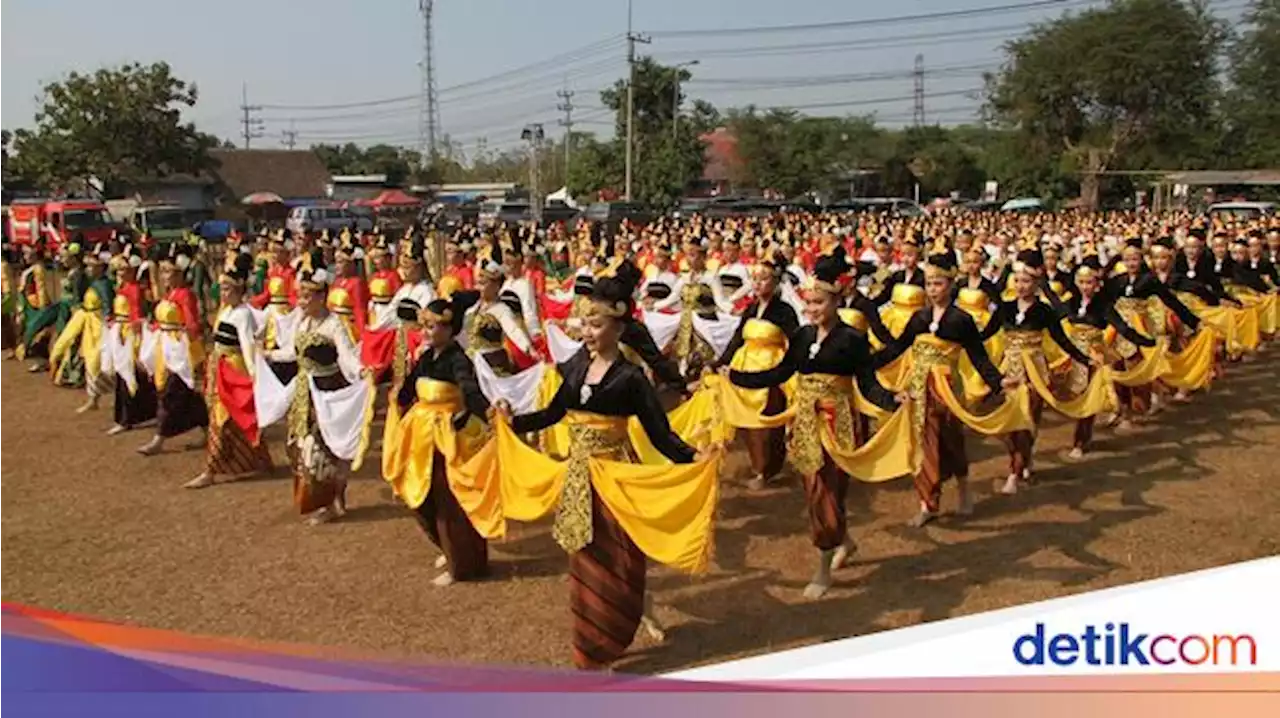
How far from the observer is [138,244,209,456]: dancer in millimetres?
9078

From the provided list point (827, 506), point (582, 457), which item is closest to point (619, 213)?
point (827, 506)

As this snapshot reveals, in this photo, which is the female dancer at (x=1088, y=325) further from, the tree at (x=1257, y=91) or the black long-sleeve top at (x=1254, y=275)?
the tree at (x=1257, y=91)

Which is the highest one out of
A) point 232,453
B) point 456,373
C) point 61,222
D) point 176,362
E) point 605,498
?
point 61,222

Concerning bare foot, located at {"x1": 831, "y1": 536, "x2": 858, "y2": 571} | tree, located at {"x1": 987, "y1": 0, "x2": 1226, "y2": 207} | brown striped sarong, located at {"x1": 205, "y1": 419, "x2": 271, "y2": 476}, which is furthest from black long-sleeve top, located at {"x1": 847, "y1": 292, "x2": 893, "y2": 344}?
tree, located at {"x1": 987, "y1": 0, "x2": 1226, "y2": 207}

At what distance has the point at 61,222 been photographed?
2795 centimetres

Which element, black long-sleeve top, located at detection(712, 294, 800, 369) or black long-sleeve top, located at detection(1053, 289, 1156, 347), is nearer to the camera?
black long-sleeve top, located at detection(712, 294, 800, 369)

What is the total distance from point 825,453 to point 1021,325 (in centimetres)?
293

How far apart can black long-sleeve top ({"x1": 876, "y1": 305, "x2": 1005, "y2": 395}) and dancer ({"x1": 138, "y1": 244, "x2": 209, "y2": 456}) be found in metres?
5.74

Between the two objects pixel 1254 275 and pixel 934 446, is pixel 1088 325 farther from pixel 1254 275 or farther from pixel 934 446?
pixel 1254 275

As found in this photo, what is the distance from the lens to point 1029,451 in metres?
8.25

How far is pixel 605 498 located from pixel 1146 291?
23.1 ft

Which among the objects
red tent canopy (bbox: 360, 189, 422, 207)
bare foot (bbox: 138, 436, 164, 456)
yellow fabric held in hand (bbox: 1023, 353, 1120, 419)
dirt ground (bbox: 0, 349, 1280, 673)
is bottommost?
dirt ground (bbox: 0, 349, 1280, 673)

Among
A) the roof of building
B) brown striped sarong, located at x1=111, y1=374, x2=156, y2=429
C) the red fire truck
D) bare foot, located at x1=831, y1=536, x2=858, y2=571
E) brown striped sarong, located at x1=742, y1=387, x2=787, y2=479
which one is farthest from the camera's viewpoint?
the roof of building

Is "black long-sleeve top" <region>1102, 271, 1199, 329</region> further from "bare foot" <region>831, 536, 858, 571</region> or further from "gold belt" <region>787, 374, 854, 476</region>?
"gold belt" <region>787, 374, 854, 476</region>
